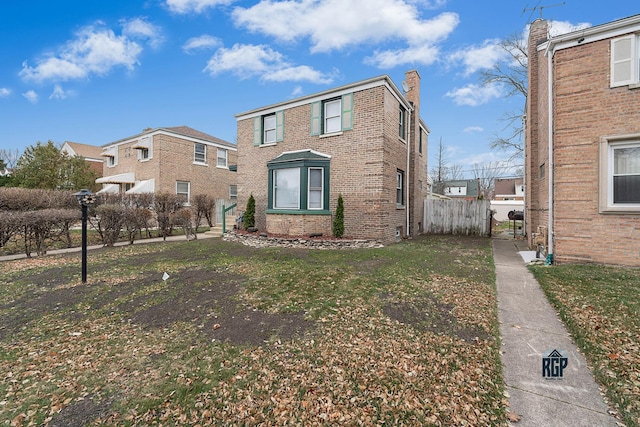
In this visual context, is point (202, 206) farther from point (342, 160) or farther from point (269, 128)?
point (342, 160)

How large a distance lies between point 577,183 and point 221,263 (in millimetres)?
9572

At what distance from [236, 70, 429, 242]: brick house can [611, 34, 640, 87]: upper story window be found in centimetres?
602

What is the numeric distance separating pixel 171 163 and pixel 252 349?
19.6 meters

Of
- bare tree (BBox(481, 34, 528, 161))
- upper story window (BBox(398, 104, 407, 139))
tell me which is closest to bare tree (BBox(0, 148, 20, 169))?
upper story window (BBox(398, 104, 407, 139))

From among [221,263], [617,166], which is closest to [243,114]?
[221,263]

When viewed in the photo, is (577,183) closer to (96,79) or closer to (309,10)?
(309,10)

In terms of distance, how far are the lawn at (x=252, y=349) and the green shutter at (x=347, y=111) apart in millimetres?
6753

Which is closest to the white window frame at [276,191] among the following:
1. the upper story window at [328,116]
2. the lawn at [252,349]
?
the upper story window at [328,116]

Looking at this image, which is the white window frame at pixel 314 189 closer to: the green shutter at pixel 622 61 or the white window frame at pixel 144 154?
the green shutter at pixel 622 61

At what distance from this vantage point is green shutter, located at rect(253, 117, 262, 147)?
1380cm

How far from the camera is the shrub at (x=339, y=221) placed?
1084 centimetres

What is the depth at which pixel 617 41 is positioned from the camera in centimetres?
669

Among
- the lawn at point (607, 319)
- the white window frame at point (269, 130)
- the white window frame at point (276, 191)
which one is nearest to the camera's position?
the lawn at point (607, 319)

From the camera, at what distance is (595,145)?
689 cm
